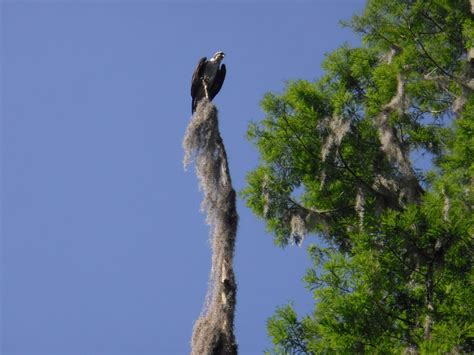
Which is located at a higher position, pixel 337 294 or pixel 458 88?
pixel 458 88

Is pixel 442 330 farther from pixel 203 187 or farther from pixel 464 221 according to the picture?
pixel 203 187

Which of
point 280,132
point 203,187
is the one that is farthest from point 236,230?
point 280,132

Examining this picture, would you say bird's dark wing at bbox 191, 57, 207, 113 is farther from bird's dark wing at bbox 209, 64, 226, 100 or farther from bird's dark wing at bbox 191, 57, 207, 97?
bird's dark wing at bbox 209, 64, 226, 100

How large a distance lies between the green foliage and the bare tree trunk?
179 centimetres

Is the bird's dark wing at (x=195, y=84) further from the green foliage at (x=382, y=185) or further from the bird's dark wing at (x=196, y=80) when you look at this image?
the green foliage at (x=382, y=185)

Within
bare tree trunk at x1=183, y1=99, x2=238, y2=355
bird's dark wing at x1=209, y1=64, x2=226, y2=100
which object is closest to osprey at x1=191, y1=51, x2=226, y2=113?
bird's dark wing at x1=209, y1=64, x2=226, y2=100

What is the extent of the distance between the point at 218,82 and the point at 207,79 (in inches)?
9.5

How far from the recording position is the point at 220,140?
9.01 m

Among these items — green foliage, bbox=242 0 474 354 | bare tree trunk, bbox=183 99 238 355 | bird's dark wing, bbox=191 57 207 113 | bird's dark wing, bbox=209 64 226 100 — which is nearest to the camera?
bare tree trunk, bbox=183 99 238 355

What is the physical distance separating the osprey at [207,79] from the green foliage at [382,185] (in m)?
1.78

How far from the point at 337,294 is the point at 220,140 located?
2.40 m

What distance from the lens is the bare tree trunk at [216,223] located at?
781 centimetres

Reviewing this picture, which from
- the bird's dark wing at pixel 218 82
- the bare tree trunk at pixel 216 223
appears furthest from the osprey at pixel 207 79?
the bare tree trunk at pixel 216 223

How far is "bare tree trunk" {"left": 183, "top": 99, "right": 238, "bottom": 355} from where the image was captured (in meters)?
7.81
